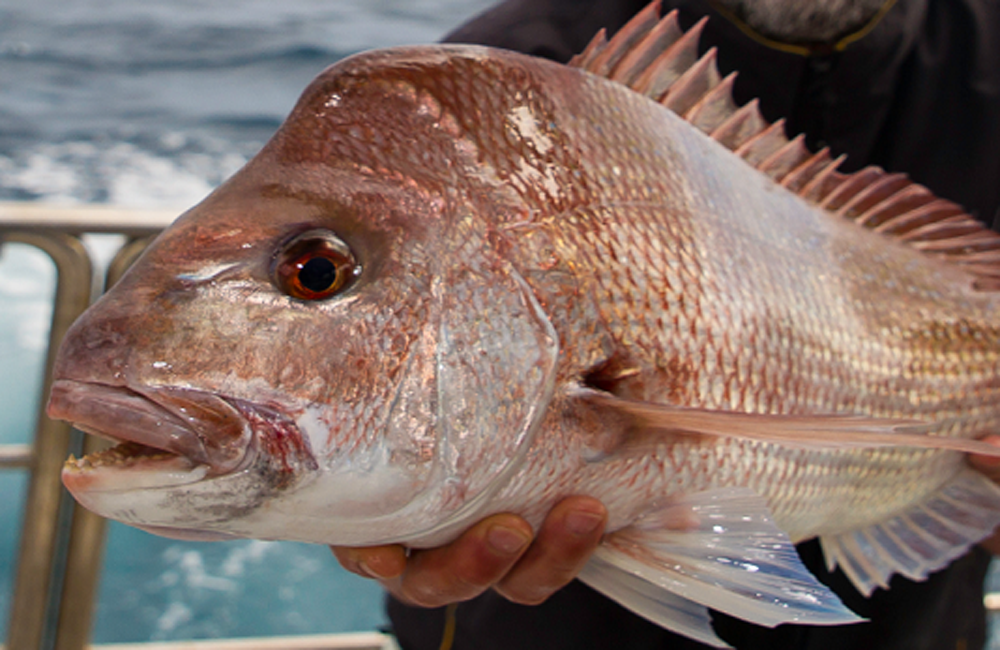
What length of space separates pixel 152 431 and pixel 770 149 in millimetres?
678

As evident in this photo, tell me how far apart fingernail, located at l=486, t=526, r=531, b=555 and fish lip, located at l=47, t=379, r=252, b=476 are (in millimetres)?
233

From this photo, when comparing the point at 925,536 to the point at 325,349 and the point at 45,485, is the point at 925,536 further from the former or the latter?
the point at 45,485

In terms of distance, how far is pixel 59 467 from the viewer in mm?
1593

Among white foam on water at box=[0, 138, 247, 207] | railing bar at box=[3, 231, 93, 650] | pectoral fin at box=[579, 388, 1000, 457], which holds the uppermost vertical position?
pectoral fin at box=[579, 388, 1000, 457]

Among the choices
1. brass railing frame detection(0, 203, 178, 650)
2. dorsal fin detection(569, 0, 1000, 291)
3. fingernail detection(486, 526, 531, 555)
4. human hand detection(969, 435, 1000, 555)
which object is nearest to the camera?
fingernail detection(486, 526, 531, 555)

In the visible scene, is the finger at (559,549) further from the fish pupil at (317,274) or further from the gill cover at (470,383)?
the fish pupil at (317,274)

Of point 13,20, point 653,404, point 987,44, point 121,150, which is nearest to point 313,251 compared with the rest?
point 653,404

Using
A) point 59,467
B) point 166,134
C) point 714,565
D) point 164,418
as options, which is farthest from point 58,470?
point 166,134

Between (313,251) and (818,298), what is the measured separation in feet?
1.67

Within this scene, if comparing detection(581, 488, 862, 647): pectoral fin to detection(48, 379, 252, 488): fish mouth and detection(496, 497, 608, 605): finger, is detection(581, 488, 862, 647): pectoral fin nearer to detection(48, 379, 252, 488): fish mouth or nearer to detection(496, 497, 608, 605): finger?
detection(496, 497, 608, 605): finger

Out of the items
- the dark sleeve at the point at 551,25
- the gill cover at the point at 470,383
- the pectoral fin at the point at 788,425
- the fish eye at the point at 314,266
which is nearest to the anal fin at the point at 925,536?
the pectoral fin at the point at 788,425

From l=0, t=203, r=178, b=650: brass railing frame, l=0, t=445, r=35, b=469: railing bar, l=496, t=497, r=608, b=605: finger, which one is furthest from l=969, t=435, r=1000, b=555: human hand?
l=0, t=445, r=35, b=469: railing bar

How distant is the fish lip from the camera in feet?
1.68

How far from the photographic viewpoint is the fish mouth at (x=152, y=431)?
0.51 meters
